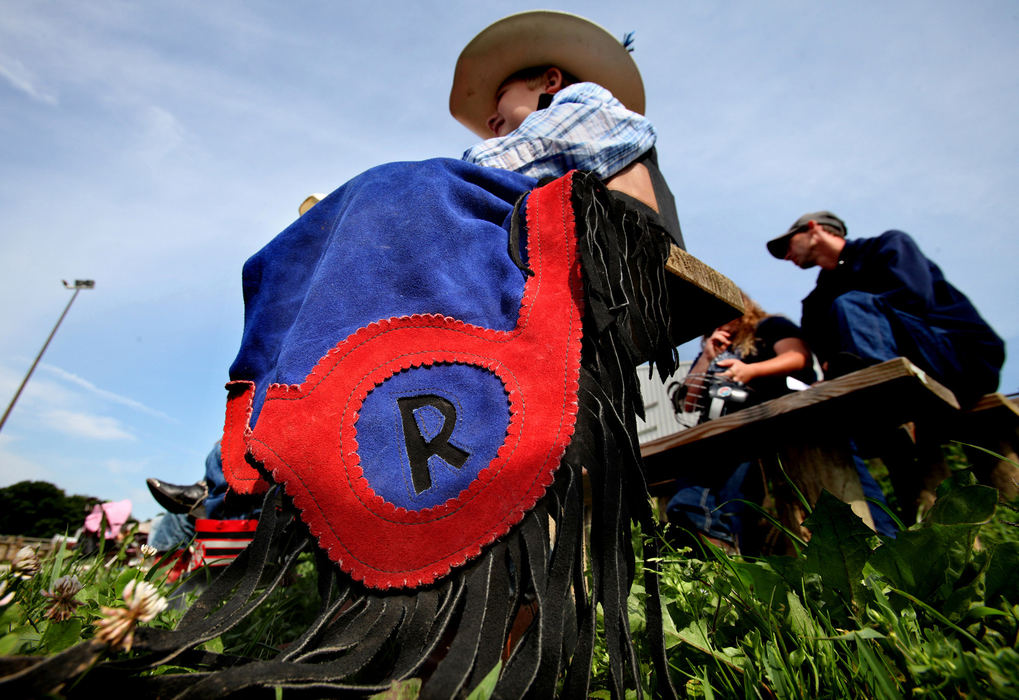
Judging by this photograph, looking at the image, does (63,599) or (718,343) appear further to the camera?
(718,343)

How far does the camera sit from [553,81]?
195cm

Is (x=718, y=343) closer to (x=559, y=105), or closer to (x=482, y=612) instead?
(x=559, y=105)

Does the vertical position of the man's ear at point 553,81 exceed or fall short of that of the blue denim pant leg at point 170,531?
it exceeds it

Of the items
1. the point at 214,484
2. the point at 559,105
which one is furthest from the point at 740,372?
the point at 214,484

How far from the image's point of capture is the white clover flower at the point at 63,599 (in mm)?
786

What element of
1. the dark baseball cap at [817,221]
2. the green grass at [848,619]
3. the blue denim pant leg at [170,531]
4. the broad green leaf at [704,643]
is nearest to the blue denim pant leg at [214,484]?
the blue denim pant leg at [170,531]

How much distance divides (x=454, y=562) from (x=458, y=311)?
1.26 ft

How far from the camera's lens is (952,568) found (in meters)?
0.69

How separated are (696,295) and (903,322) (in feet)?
4.20

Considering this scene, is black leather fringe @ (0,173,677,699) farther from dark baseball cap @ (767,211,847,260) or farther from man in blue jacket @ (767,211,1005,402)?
dark baseball cap @ (767,211,847,260)

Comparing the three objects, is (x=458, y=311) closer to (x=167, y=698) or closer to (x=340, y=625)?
(x=340, y=625)

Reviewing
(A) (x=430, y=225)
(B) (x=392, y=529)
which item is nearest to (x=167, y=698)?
(B) (x=392, y=529)

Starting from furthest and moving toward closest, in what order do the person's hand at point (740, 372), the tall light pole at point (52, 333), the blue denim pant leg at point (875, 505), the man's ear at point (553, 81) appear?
the tall light pole at point (52, 333), the person's hand at point (740, 372), the blue denim pant leg at point (875, 505), the man's ear at point (553, 81)

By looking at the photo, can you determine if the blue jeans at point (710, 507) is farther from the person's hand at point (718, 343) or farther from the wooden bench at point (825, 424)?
the wooden bench at point (825, 424)
